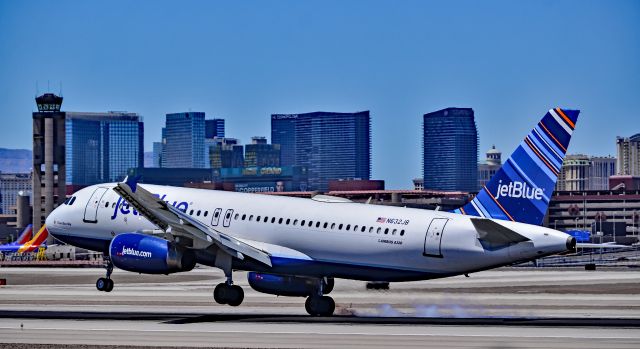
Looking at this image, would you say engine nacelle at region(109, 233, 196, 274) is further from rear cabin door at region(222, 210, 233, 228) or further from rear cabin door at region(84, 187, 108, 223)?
rear cabin door at region(84, 187, 108, 223)

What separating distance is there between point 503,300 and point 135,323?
23.7 m

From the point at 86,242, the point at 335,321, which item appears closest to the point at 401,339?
the point at 335,321

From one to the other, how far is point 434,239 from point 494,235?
280 cm

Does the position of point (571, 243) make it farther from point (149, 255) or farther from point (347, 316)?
point (149, 255)

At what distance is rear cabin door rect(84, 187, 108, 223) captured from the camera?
62.7 metres

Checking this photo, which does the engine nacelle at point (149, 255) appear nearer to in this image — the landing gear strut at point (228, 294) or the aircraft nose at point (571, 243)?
the landing gear strut at point (228, 294)

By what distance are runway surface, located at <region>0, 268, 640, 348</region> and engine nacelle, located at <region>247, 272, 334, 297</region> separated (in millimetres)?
1244

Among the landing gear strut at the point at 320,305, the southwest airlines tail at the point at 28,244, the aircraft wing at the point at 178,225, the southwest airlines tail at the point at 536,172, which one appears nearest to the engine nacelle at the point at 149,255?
the aircraft wing at the point at 178,225

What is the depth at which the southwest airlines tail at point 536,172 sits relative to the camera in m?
54.0

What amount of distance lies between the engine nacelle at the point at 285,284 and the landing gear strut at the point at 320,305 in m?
0.43

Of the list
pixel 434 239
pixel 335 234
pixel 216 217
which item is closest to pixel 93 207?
pixel 216 217

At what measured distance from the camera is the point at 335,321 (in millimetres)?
52906

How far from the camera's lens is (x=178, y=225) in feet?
183

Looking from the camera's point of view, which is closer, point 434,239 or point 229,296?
point 434,239
